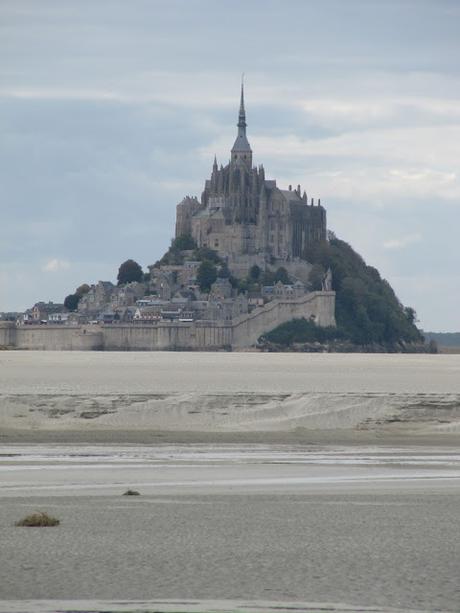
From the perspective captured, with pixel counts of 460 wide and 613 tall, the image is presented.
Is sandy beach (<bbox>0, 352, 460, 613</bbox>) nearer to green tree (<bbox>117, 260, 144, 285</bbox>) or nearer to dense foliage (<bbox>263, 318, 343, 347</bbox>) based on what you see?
dense foliage (<bbox>263, 318, 343, 347</bbox>)

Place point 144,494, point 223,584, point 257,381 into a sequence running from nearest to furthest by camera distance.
Result: point 223,584
point 144,494
point 257,381

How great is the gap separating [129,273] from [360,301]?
28896mm

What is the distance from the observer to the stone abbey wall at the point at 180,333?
16975 centimetres

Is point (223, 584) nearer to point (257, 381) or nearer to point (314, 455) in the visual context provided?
point (314, 455)

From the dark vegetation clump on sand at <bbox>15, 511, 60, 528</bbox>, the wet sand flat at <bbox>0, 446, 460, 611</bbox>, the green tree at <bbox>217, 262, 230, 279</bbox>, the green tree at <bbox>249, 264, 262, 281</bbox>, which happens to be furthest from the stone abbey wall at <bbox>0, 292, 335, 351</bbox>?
the dark vegetation clump on sand at <bbox>15, 511, 60, 528</bbox>

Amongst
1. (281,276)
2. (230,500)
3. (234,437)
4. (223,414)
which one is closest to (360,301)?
(281,276)

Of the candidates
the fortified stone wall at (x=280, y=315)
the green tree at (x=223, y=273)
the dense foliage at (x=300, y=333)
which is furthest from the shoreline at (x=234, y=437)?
the green tree at (x=223, y=273)

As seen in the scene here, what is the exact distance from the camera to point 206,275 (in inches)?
7013

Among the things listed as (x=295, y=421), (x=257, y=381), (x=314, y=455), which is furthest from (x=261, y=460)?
(x=257, y=381)

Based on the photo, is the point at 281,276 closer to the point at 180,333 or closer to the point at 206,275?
the point at 206,275

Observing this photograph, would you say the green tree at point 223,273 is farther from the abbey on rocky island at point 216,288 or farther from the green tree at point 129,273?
the green tree at point 129,273

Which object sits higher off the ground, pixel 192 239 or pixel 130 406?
pixel 192 239

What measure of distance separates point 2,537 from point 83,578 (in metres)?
2.88

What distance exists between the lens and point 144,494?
20.9m
